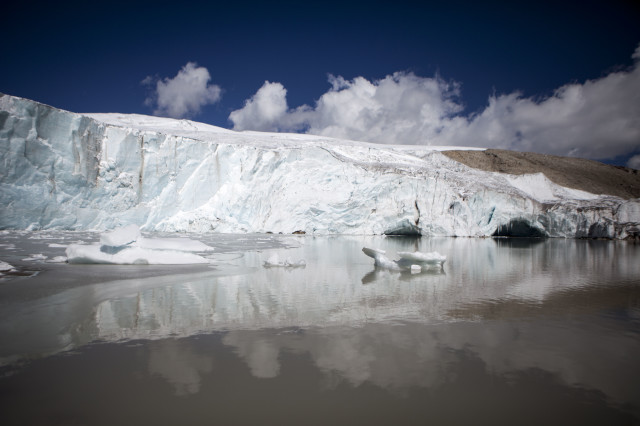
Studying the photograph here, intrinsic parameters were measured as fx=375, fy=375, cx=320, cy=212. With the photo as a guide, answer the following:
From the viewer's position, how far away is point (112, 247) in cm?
762

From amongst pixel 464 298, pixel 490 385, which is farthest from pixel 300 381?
pixel 464 298

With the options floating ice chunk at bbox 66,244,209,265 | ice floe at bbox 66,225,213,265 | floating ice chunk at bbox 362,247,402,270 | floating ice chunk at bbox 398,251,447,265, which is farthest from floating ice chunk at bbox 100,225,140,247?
floating ice chunk at bbox 398,251,447,265

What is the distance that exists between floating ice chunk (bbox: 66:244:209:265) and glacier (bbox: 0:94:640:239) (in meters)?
10.4

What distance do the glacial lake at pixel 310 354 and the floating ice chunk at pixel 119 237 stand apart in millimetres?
1765

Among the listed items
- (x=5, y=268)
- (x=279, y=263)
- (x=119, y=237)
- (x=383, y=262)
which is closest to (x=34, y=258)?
(x=5, y=268)

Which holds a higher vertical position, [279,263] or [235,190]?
[235,190]

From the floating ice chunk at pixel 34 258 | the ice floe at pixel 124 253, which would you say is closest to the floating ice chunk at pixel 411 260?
the ice floe at pixel 124 253

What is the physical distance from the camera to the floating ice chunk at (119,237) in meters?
7.27

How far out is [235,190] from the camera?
20.7 m

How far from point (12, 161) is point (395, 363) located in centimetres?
1759

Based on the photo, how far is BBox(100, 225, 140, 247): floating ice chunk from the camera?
286 inches

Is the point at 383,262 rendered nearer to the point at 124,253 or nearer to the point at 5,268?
the point at 124,253

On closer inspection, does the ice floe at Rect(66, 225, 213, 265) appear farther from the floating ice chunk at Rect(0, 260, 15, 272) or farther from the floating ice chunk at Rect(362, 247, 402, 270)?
the floating ice chunk at Rect(362, 247, 402, 270)

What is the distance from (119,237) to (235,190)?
13.5 m
